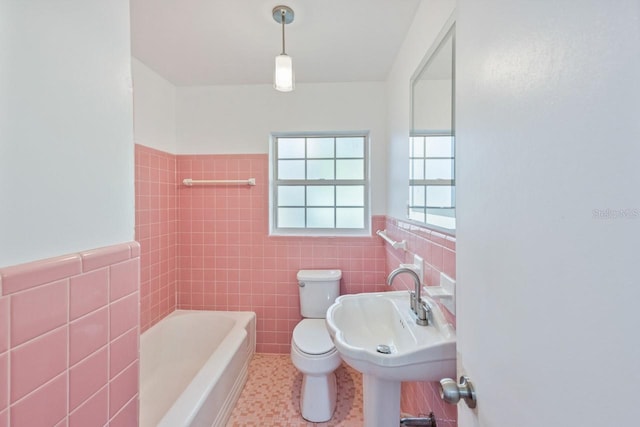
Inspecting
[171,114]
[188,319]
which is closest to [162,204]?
[171,114]

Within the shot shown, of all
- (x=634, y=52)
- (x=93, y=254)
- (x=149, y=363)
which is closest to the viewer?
(x=634, y=52)

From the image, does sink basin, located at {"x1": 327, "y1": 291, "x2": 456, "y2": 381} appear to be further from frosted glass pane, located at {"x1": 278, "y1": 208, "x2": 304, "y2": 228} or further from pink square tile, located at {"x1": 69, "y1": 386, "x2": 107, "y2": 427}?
frosted glass pane, located at {"x1": 278, "y1": 208, "x2": 304, "y2": 228}

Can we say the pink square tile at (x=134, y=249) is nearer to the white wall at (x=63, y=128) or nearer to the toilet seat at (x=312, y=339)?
the white wall at (x=63, y=128)

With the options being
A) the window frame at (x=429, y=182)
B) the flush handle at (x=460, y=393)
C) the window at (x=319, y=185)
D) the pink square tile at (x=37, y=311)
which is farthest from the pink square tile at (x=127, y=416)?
the window at (x=319, y=185)

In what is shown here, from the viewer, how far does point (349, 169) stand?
2387 mm

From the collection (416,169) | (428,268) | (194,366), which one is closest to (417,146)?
(416,169)

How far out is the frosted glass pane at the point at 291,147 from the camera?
2.40 meters

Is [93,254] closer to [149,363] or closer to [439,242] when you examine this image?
[439,242]

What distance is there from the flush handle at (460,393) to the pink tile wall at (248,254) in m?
1.67

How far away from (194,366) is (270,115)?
2.12m

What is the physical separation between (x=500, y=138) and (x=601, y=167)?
20 cm

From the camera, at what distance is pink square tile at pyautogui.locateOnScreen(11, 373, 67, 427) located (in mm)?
478

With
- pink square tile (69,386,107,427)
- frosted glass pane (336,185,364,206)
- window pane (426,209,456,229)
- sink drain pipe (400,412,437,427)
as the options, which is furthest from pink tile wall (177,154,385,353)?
pink square tile (69,386,107,427)

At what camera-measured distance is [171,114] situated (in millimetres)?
2283
